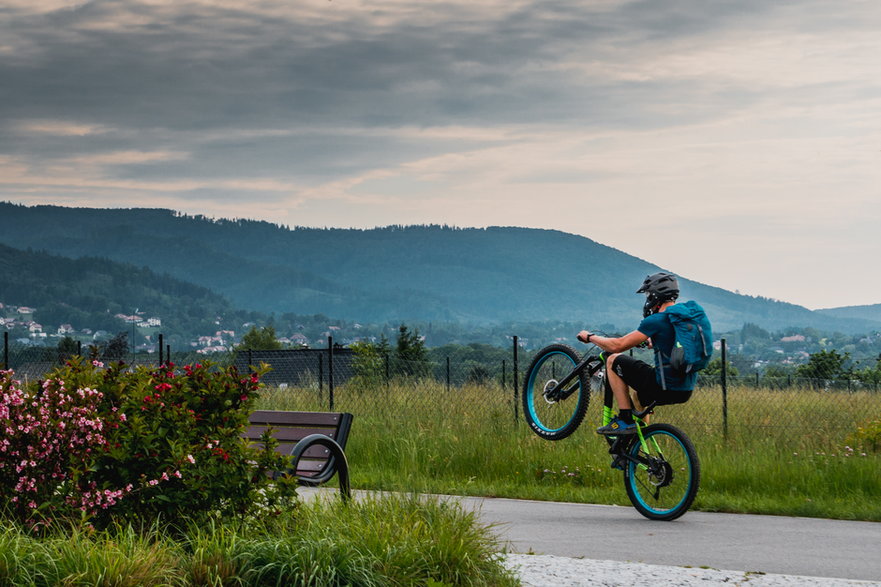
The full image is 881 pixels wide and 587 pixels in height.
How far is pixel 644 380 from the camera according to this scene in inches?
421

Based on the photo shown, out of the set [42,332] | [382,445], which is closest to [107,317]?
[42,332]

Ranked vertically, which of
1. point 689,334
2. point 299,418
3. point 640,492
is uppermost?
point 689,334

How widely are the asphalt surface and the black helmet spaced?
2183 mm

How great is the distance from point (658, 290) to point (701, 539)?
2.39 m

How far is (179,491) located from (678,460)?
21.3 feet

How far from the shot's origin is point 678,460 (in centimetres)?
1223

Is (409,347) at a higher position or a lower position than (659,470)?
higher

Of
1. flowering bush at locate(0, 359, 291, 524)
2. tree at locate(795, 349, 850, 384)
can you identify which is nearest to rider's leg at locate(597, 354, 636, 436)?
flowering bush at locate(0, 359, 291, 524)

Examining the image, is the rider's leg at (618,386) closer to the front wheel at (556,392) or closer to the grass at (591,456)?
the front wheel at (556,392)

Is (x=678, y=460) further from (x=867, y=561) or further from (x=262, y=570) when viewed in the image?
(x=262, y=570)

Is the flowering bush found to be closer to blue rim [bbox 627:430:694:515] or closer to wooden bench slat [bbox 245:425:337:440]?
wooden bench slat [bbox 245:425:337:440]

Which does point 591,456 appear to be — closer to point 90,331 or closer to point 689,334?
point 689,334

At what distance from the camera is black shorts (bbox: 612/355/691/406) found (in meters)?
10.6

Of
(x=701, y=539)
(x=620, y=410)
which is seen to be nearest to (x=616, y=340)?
(x=620, y=410)
